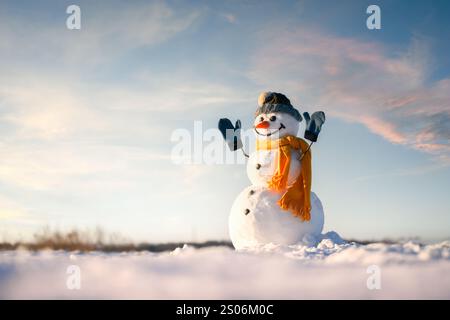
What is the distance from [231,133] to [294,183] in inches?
60.3

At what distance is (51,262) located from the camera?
512cm

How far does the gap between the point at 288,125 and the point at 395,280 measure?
4.00 metres

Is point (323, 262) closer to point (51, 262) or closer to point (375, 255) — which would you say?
point (375, 255)

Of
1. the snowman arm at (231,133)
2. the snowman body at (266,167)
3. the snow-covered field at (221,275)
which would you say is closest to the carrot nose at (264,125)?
the snowman body at (266,167)

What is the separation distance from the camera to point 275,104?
8242mm

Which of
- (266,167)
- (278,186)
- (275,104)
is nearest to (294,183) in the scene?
(278,186)

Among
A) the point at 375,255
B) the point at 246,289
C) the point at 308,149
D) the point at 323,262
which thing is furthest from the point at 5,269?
the point at 308,149

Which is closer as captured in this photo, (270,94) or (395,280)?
(395,280)

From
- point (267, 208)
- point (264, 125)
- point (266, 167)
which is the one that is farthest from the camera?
point (264, 125)

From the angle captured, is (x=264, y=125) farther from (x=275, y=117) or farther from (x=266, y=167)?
(x=266, y=167)

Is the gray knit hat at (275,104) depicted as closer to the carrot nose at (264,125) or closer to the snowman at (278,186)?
the snowman at (278,186)

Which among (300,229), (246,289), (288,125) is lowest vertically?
(246,289)

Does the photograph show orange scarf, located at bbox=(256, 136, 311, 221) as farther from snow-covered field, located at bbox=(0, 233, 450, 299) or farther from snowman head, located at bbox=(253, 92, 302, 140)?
snow-covered field, located at bbox=(0, 233, 450, 299)

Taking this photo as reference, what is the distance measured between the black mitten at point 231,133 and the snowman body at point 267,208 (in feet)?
1.35
